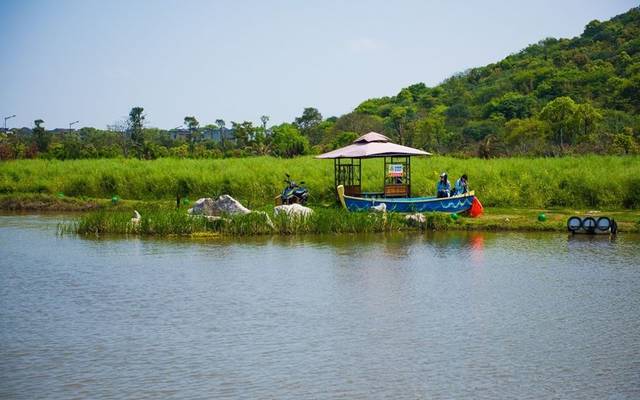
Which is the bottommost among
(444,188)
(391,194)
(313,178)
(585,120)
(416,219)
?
(416,219)

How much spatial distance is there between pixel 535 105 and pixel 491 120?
2.95m

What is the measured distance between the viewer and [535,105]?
5438 centimetres

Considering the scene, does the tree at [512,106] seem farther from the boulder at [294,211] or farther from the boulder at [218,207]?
the boulder at [218,207]

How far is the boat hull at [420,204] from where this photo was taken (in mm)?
23406

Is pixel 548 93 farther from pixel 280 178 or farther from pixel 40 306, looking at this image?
pixel 40 306

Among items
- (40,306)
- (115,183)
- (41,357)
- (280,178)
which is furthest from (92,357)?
(115,183)

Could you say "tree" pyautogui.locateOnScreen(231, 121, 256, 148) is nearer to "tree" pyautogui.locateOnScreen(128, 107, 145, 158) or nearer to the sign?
"tree" pyautogui.locateOnScreen(128, 107, 145, 158)

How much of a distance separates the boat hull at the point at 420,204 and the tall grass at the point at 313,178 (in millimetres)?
2868

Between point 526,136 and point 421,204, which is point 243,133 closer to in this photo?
point 526,136

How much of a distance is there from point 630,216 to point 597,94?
106ft

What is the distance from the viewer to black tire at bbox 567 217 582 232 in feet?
69.3

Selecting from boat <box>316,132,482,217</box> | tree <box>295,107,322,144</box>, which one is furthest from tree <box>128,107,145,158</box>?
boat <box>316,132,482,217</box>

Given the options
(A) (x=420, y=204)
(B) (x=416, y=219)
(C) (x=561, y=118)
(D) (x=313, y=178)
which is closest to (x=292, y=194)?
(A) (x=420, y=204)

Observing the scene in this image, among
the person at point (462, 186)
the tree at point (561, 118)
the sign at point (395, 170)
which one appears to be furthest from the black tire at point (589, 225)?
the tree at point (561, 118)
